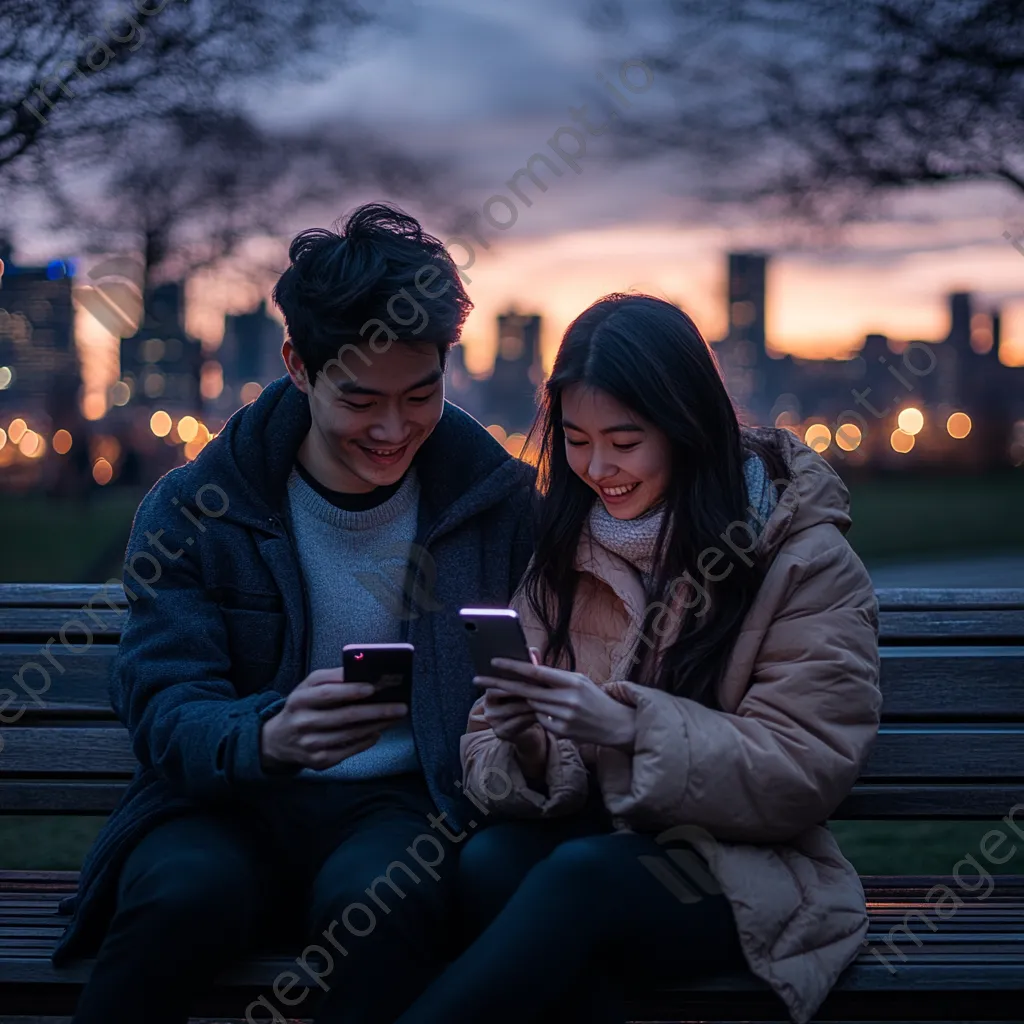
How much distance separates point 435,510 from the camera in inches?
126

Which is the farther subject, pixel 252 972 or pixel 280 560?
pixel 280 560

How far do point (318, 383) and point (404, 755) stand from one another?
35.2 inches

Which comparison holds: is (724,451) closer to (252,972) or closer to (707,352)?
(707,352)

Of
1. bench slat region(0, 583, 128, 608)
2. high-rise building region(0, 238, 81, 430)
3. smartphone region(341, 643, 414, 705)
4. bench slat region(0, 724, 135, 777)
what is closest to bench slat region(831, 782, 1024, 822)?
smartphone region(341, 643, 414, 705)

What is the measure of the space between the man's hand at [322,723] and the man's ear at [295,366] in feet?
2.58

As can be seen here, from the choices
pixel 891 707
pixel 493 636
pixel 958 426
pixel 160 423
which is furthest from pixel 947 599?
pixel 160 423

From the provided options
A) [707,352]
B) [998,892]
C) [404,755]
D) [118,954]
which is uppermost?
[707,352]

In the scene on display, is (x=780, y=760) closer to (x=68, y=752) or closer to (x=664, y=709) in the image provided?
(x=664, y=709)

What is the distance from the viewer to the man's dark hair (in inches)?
114

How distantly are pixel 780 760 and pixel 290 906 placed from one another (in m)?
1.12

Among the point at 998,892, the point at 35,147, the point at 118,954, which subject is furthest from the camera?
the point at 35,147

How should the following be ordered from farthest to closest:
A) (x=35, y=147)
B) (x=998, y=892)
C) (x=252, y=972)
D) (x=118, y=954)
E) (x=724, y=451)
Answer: (x=35, y=147) < (x=998, y=892) < (x=724, y=451) < (x=252, y=972) < (x=118, y=954)

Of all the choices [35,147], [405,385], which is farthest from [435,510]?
[35,147]

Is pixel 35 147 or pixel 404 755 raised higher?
pixel 35 147
